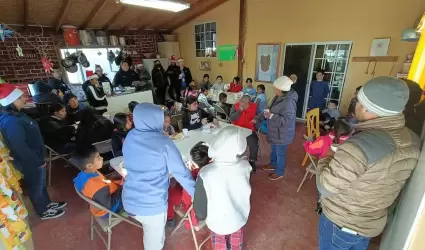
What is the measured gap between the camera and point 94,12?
544 cm

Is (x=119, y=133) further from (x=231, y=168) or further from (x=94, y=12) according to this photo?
(x=94, y=12)

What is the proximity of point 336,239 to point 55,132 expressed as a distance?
3707mm

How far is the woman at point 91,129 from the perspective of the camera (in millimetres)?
2915

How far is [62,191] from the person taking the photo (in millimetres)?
2982

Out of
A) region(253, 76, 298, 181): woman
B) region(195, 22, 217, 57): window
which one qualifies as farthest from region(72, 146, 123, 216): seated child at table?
region(195, 22, 217, 57): window

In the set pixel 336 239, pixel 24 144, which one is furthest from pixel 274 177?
pixel 24 144

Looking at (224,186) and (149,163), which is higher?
(149,163)

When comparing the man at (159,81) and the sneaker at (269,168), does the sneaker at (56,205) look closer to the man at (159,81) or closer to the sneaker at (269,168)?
the sneaker at (269,168)

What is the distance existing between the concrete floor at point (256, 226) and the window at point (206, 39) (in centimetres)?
565

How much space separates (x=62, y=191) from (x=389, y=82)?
3867 mm

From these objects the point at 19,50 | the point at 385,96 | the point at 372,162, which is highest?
the point at 19,50

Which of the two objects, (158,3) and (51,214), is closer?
(51,214)

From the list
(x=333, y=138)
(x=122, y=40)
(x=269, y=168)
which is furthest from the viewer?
(x=122, y=40)

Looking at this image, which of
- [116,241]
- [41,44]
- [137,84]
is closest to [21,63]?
[41,44]
